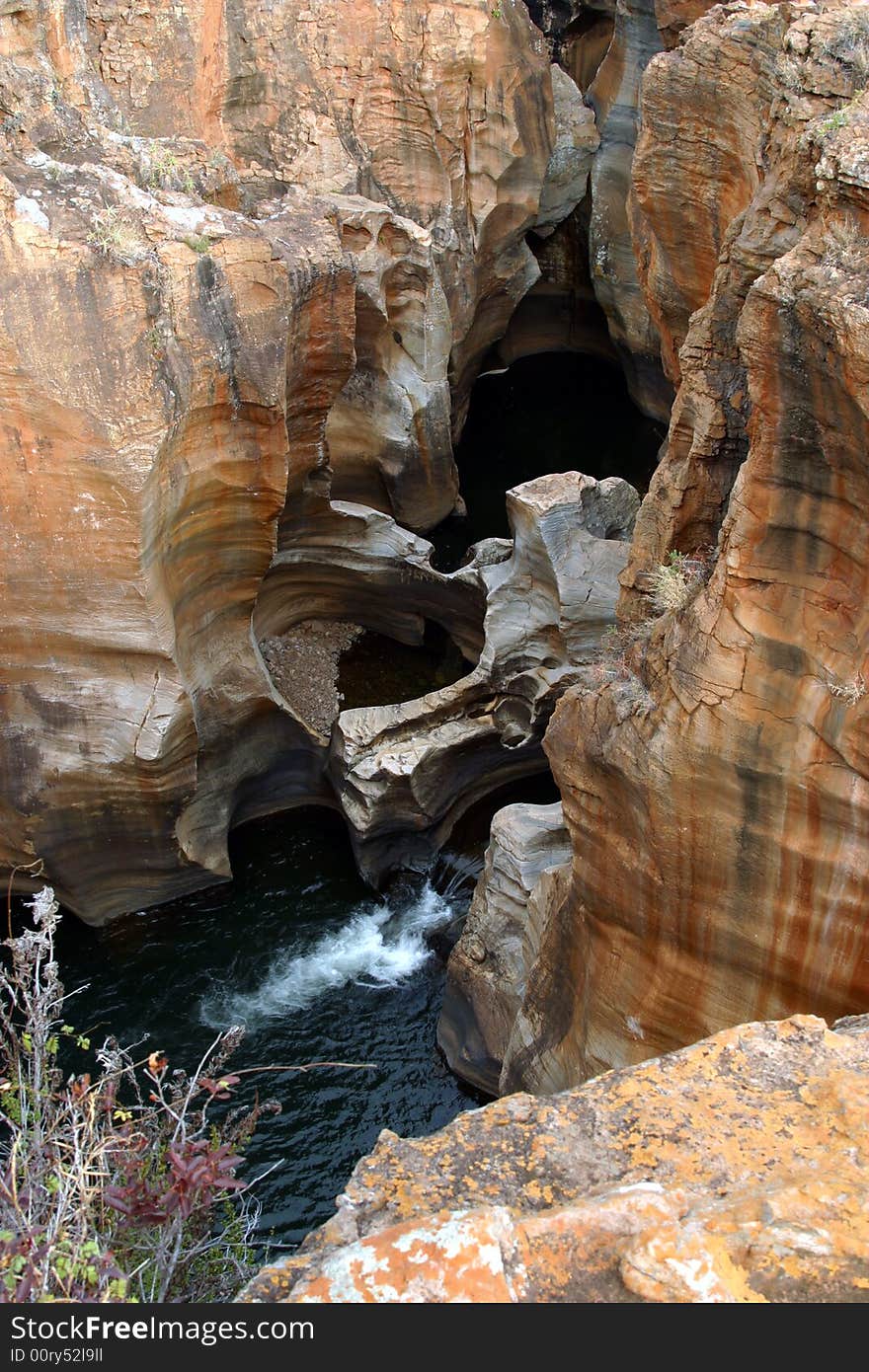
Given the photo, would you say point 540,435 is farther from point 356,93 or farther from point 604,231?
point 356,93

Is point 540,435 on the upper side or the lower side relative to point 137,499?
lower

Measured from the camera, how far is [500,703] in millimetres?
13523

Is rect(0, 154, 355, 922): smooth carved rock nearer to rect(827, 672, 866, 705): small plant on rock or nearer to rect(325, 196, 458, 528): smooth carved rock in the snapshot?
rect(325, 196, 458, 528): smooth carved rock

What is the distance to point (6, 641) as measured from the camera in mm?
11062

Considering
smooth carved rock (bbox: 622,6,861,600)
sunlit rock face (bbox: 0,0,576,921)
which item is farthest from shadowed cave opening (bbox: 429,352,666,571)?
smooth carved rock (bbox: 622,6,861,600)

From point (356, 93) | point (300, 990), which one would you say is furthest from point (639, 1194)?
point (356, 93)

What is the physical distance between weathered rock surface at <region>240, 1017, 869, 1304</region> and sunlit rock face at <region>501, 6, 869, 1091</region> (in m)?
2.08

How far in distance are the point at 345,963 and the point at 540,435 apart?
39.8ft

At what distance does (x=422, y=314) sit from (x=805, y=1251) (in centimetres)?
1493

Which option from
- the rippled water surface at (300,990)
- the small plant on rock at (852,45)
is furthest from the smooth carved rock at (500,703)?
the small plant on rock at (852,45)

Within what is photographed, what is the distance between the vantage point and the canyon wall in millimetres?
6504

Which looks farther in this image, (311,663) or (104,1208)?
(311,663)

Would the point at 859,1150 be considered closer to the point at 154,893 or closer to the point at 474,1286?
the point at 474,1286

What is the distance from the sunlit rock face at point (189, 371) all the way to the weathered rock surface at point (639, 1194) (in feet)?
24.3
